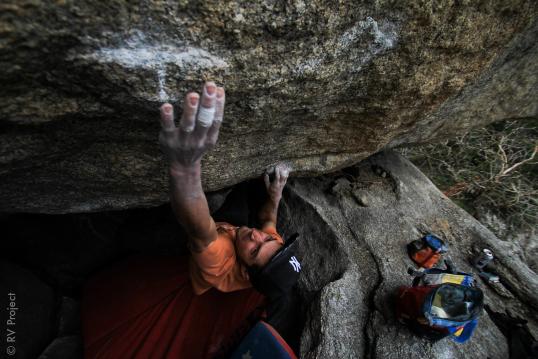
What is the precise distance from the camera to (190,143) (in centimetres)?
113

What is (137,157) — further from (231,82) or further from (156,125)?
(231,82)

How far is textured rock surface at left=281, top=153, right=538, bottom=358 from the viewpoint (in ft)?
7.48

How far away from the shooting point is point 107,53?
1.10 m

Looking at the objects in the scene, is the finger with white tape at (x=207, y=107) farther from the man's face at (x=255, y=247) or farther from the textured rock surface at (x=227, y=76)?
the man's face at (x=255, y=247)

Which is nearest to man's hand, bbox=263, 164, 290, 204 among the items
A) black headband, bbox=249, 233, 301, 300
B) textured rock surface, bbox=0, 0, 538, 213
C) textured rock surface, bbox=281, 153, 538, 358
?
textured rock surface, bbox=0, 0, 538, 213

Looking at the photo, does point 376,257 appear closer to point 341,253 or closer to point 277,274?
point 341,253

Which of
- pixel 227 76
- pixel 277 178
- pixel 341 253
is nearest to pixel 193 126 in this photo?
pixel 227 76

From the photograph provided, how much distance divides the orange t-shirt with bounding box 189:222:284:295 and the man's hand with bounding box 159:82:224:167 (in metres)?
0.83

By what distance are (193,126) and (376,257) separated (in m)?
2.17

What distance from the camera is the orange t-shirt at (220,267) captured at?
6.26ft

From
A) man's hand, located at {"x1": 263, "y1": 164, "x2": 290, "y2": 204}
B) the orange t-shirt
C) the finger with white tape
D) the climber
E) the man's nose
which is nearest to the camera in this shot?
the finger with white tape

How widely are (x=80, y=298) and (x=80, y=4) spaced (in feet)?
8.68

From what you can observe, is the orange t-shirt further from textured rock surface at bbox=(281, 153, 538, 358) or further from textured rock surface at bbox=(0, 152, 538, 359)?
textured rock surface at bbox=(281, 153, 538, 358)

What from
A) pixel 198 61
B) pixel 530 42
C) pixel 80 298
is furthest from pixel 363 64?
pixel 80 298
